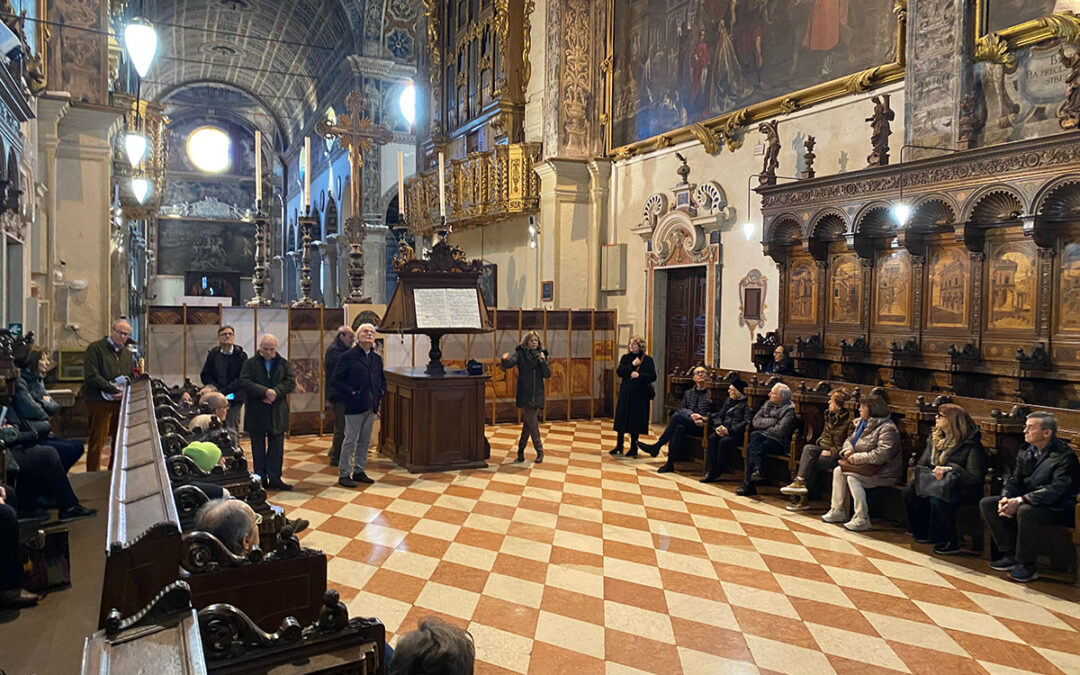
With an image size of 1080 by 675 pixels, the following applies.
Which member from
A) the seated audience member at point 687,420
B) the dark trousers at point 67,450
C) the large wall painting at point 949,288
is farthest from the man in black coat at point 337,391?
the large wall painting at point 949,288

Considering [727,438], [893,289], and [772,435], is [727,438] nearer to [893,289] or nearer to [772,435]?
[772,435]

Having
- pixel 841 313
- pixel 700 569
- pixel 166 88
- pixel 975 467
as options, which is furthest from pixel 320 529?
pixel 166 88

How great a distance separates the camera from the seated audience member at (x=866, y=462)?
6.36m

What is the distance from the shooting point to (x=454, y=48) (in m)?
17.9

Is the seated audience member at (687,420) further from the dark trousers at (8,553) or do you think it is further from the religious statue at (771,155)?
the dark trousers at (8,553)

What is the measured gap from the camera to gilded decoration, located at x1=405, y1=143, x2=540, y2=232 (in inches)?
572

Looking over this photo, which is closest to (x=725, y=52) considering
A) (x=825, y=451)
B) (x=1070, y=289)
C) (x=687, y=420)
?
(x=687, y=420)

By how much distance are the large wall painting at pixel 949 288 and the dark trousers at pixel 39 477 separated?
7773 millimetres

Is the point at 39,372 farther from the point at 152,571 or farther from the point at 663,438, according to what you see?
the point at 663,438

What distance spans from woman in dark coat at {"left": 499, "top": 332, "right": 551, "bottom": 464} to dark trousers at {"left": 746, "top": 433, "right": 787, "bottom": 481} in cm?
246

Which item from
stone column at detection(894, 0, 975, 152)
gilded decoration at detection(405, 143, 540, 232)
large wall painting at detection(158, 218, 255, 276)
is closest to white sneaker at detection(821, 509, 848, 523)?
stone column at detection(894, 0, 975, 152)

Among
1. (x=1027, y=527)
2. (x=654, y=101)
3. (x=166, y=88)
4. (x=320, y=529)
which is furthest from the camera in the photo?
(x=166, y=88)

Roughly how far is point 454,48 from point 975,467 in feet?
50.7

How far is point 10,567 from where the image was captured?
356 centimetres
